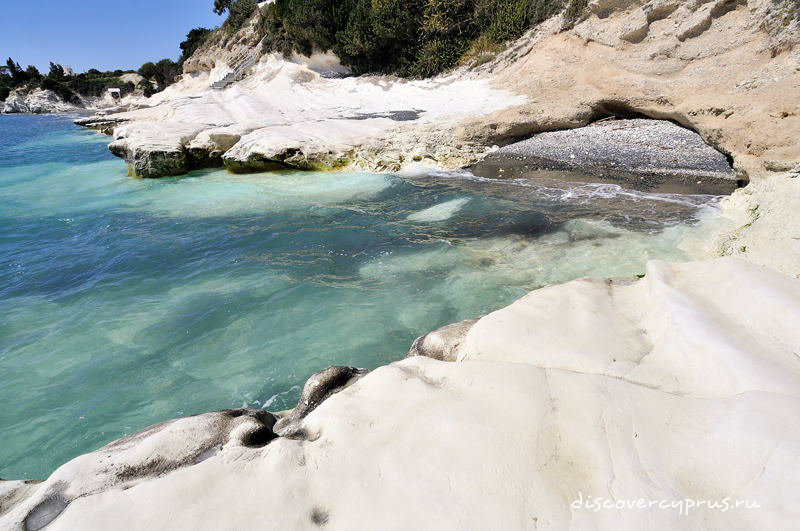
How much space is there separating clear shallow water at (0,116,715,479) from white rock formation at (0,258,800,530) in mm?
1807

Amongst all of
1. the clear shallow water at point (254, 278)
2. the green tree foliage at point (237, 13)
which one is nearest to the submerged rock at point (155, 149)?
the clear shallow water at point (254, 278)

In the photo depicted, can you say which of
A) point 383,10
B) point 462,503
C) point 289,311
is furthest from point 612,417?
point 383,10

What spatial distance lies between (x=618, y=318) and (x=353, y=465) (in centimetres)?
201

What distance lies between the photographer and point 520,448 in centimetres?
179

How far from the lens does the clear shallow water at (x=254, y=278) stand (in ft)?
13.3

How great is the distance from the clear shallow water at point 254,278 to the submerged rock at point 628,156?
3.38 feet

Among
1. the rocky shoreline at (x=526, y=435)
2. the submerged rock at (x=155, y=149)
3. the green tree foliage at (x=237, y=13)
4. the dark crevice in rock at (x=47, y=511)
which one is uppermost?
the green tree foliage at (x=237, y=13)

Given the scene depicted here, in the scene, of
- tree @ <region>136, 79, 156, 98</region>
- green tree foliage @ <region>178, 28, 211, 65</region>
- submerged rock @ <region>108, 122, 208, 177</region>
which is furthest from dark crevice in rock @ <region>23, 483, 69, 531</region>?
tree @ <region>136, 79, 156, 98</region>

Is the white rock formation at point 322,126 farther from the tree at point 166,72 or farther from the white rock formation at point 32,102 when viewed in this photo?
the white rock formation at point 32,102

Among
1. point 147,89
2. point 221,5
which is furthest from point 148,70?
point 221,5

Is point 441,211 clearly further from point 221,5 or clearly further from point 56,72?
point 56,72

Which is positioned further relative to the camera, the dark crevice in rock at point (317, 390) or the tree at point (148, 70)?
the tree at point (148, 70)

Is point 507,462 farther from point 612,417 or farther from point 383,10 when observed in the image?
point 383,10

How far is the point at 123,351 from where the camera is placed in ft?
15.4
